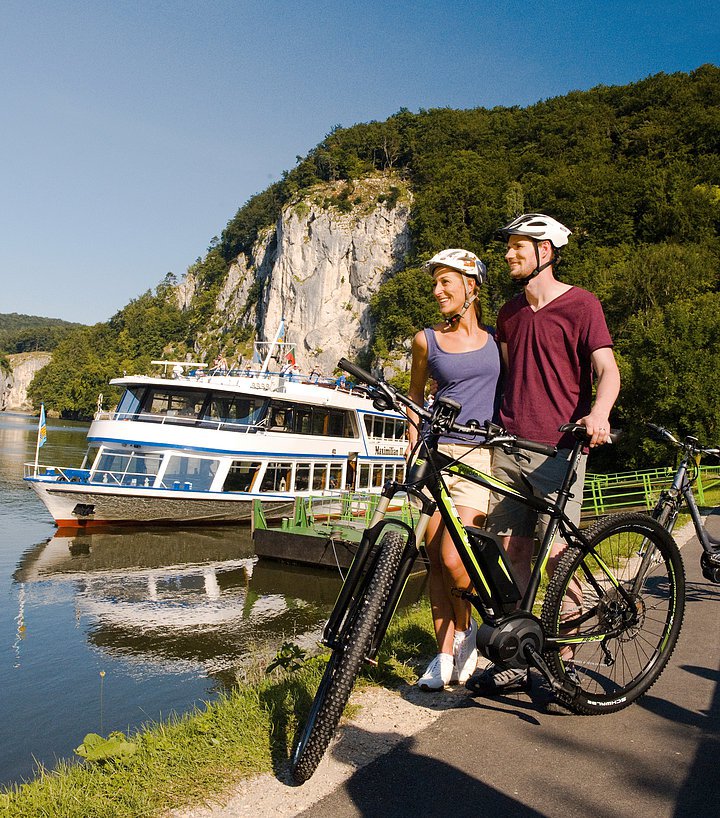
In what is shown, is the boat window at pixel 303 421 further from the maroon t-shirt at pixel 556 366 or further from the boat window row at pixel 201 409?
the maroon t-shirt at pixel 556 366

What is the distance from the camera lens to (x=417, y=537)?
331cm

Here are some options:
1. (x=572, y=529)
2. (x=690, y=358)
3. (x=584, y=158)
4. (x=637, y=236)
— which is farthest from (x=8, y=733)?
(x=584, y=158)

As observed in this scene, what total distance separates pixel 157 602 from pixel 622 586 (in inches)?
462

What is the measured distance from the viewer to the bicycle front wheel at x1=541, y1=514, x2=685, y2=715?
3592 millimetres

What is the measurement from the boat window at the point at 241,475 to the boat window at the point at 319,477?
265 cm

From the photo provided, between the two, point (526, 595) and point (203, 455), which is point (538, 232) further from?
point (203, 455)

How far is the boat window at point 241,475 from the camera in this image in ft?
73.2

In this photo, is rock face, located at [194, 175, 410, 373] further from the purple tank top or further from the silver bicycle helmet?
the purple tank top

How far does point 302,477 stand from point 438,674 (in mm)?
20585

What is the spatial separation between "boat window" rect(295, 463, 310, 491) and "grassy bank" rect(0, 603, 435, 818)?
2004 centimetres

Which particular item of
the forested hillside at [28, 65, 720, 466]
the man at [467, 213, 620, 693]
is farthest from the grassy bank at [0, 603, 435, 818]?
the forested hillside at [28, 65, 720, 466]

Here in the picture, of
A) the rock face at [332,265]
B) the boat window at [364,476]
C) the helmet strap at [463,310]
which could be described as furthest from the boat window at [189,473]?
the rock face at [332,265]

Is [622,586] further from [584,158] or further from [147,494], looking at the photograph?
[584,158]

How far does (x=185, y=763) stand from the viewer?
10.2 feet
